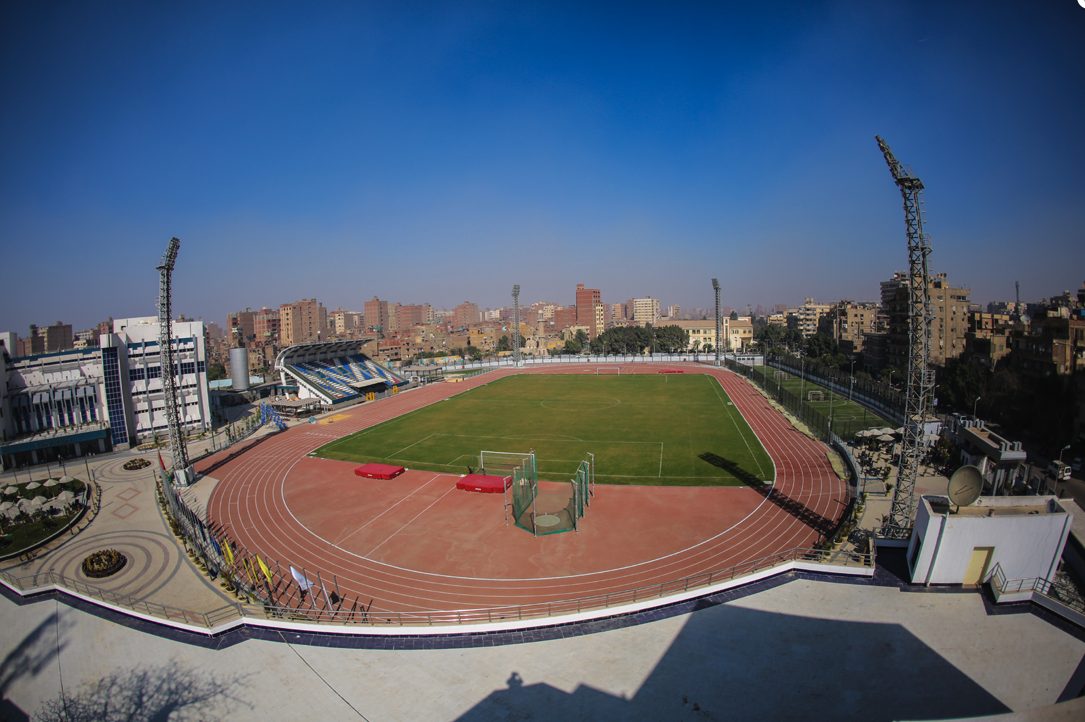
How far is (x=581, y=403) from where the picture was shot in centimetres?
4244

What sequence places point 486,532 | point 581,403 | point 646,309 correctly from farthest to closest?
1. point 646,309
2. point 581,403
3. point 486,532

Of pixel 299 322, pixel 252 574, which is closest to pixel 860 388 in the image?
pixel 252 574

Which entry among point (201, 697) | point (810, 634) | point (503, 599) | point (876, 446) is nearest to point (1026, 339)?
point (876, 446)

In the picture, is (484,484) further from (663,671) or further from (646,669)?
A: (663,671)

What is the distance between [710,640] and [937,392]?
40486 millimetres

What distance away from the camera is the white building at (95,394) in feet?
96.8

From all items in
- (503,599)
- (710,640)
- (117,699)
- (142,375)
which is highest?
(142,375)

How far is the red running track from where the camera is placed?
14.7 meters

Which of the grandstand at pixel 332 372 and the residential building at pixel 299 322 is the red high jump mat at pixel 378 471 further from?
the residential building at pixel 299 322

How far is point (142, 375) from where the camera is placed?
110ft

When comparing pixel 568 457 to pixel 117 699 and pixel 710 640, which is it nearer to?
pixel 710 640

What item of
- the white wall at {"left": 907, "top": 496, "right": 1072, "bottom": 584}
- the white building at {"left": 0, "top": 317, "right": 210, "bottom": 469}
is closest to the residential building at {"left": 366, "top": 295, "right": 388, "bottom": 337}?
the white building at {"left": 0, "top": 317, "right": 210, "bottom": 469}

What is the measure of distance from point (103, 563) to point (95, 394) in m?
21.1

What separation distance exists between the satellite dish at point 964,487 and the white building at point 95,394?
4175 centimetres
